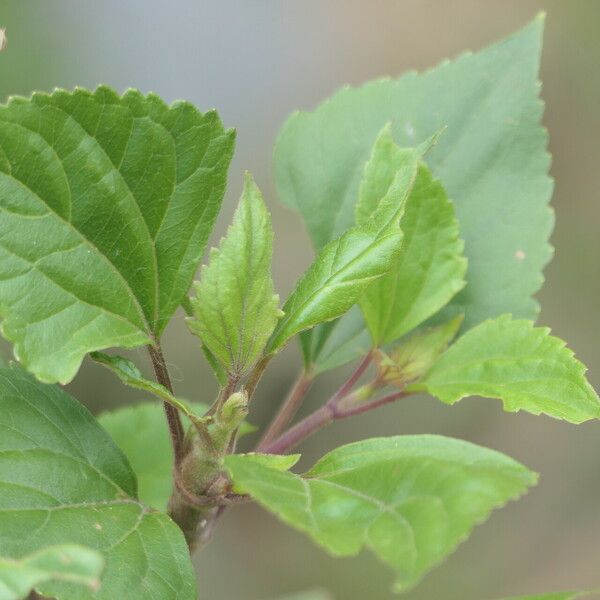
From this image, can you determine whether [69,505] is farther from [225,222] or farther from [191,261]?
[225,222]

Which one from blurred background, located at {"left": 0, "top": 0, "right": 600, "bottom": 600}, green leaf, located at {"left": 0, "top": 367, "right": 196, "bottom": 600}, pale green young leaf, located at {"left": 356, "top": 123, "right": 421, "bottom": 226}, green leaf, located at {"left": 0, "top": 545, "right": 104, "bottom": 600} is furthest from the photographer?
blurred background, located at {"left": 0, "top": 0, "right": 600, "bottom": 600}

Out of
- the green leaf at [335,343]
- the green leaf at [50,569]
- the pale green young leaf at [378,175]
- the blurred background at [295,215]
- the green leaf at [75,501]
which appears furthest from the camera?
the blurred background at [295,215]

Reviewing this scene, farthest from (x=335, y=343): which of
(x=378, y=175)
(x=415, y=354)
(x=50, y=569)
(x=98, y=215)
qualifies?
(x=50, y=569)

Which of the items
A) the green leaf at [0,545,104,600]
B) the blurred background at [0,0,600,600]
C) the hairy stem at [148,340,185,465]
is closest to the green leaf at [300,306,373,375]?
the hairy stem at [148,340,185,465]

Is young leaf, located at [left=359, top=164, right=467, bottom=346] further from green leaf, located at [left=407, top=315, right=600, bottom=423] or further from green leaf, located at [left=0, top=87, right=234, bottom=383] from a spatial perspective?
green leaf, located at [left=0, top=87, right=234, bottom=383]

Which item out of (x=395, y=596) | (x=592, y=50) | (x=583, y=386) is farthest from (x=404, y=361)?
(x=592, y=50)

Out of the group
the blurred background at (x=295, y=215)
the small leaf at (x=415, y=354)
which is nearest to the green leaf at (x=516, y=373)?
the small leaf at (x=415, y=354)

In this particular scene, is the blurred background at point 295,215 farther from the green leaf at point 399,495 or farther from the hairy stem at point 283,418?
Answer: the green leaf at point 399,495

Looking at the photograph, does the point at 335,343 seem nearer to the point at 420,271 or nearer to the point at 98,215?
the point at 420,271
